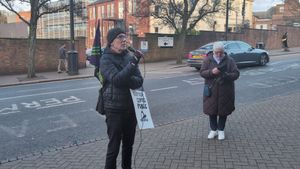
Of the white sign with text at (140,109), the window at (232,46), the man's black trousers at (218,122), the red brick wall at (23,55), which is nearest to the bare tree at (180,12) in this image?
the window at (232,46)

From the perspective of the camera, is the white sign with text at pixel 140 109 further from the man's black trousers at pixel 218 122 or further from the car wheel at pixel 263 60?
the car wheel at pixel 263 60

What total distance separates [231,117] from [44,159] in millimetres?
3995

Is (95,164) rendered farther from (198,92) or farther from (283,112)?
(198,92)

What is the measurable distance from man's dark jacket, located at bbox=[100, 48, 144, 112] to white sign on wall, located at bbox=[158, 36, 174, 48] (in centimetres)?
2223

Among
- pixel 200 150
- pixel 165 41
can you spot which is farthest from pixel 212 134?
pixel 165 41

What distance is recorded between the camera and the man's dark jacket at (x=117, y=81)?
358cm

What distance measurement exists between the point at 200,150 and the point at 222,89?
1.06 meters

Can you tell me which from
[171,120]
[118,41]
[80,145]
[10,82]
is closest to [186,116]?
[171,120]

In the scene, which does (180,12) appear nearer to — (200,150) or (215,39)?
(215,39)

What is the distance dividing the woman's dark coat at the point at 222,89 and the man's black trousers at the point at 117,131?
1.98 metres

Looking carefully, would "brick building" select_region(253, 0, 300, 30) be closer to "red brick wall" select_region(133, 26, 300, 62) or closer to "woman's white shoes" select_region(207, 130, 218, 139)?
"red brick wall" select_region(133, 26, 300, 62)

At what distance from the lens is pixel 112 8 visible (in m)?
62.5

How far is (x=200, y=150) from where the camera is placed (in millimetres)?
5109

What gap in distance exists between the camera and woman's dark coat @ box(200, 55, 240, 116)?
544 centimetres
